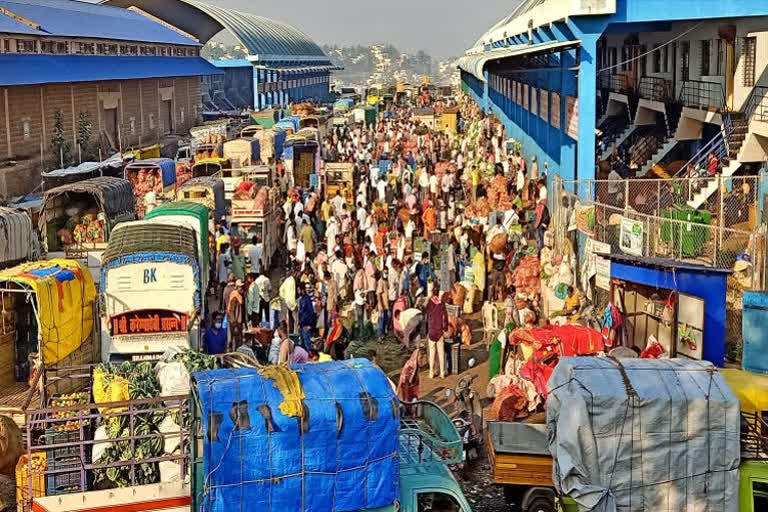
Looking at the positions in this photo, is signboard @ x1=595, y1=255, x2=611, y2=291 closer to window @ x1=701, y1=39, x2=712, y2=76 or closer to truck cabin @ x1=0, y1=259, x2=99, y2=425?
truck cabin @ x1=0, y1=259, x2=99, y2=425

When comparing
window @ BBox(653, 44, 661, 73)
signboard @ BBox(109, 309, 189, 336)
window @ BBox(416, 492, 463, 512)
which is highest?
window @ BBox(653, 44, 661, 73)

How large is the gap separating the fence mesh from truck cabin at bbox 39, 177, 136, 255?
965 cm

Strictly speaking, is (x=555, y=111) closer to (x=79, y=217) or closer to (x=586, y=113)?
(x=586, y=113)

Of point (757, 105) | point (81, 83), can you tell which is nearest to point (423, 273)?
point (757, 105)

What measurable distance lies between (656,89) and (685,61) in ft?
7.29

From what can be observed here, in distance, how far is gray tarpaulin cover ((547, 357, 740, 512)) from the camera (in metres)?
8.10

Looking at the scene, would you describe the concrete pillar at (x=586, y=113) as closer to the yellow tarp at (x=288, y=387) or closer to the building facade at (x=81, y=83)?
the yellow tarp at (x=288, y=387)

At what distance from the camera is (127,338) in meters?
14.5

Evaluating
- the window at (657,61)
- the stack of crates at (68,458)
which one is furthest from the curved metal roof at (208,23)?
the stack of crates at (68,458)

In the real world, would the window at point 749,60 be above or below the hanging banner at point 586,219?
above

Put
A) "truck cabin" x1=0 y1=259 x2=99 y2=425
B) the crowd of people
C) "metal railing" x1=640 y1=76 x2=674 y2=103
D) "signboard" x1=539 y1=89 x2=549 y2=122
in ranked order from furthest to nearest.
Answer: "metal railing" x1=640 y1=76 x2=674 y2=103 < "signboard" x1=539 y1=89 x2=549 y2=122 < the crowd of people < "truck cabin" x1=0 y1=259 x2=99 y2=425

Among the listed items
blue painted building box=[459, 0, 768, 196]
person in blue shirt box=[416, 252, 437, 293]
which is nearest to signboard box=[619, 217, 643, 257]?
person in blue shirt box=[416, 252, 437, 293]

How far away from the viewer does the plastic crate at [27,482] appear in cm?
880

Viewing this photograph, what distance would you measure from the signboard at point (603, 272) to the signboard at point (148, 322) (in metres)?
6.43
